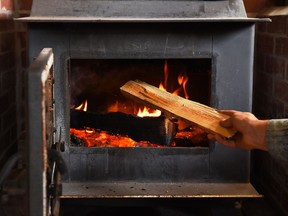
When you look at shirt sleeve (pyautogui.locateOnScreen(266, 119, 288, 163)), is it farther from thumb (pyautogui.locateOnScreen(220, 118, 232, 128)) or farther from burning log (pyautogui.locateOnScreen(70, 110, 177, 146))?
burning log (pyautogui.locateOnScreen(70, 110, 177, 146))

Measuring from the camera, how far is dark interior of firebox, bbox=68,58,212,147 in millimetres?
2129

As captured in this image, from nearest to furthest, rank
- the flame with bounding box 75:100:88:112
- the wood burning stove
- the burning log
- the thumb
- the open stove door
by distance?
the open stove door
the thumb
the wood burning stove
the burning log
the flame with bounding box 75:100:88:112

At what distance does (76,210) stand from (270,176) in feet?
2.96

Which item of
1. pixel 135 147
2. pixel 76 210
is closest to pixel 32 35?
pixel 135 147

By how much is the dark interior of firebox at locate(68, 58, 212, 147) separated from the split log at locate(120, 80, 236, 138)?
0.17 m

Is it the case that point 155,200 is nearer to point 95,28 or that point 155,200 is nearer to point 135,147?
point 135,147

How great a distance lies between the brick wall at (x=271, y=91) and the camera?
2213mm

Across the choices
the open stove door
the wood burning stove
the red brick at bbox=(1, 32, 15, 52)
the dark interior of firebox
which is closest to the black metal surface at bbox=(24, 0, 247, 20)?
the wood burning stove

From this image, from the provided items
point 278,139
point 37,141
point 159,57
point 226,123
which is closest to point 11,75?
point 159,57

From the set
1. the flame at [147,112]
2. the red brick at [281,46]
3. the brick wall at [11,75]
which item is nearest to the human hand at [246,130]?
the flame at [147,112]

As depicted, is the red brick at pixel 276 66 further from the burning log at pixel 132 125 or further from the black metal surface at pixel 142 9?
the burning log at pixel 132 125

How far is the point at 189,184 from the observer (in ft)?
6.75

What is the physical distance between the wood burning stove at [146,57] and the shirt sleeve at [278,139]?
468 mm

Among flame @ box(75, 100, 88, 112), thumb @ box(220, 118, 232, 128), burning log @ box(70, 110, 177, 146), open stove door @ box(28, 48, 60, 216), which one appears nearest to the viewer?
open stove door @ box(28, 48, 60, 216)
